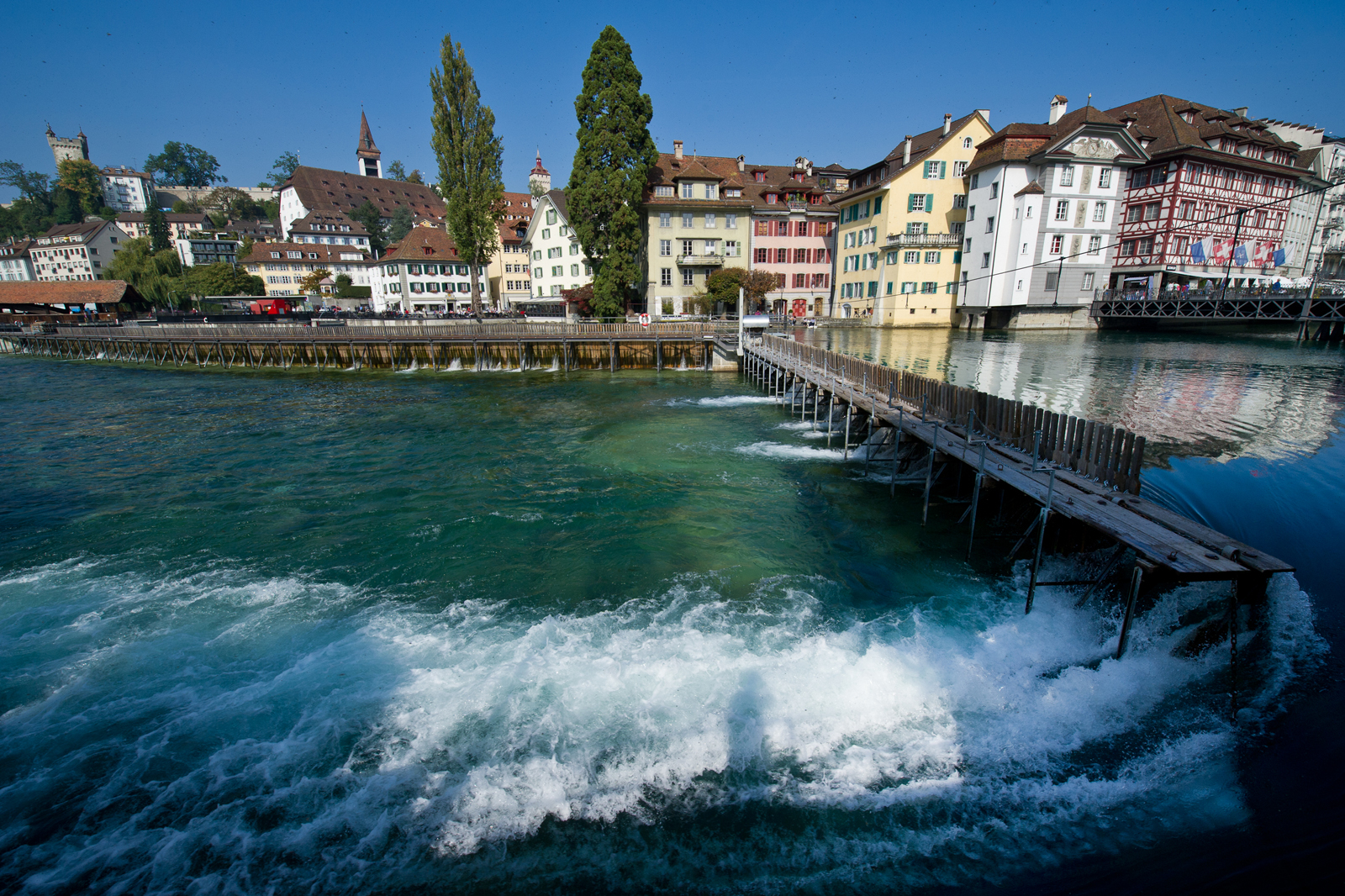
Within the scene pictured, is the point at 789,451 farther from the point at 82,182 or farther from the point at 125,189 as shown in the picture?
the point at 125,189

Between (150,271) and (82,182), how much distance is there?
88809 millimetres

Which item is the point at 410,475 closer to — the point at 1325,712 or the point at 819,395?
the point at 819,395

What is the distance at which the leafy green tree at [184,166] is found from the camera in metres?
163

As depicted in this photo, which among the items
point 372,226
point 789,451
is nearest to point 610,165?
point 789,451

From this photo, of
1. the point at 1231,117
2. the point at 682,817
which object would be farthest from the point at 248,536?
the point at 1231,117

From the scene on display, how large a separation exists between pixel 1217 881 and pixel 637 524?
10.2 m

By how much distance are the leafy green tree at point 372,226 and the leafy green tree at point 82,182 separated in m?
75.9

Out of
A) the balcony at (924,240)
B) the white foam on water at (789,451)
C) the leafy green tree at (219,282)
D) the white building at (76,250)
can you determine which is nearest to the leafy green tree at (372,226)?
the leafy green tree at (219,282)

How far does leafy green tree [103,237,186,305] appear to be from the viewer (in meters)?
86.5

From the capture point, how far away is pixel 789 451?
63.0 ft

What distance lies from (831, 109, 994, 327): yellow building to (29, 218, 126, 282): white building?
425 ft

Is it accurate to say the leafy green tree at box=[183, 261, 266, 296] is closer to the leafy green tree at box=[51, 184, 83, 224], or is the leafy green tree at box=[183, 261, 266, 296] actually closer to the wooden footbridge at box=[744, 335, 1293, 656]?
the leafy green tree at box=[51, 184, 83, 224]

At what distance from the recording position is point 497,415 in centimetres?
2636

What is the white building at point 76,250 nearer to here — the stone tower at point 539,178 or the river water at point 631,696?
the stone tower at point 539,178
